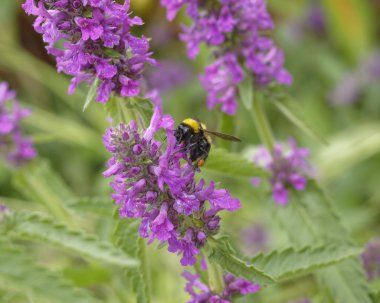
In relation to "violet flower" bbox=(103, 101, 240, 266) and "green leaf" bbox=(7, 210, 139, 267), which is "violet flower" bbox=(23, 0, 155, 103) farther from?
"green leaf" bbox=(7, 210, 139, 267)

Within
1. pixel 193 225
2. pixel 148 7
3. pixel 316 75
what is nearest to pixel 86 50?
pixel 193 225

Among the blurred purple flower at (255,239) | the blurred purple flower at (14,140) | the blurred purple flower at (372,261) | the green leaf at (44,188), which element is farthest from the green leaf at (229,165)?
the blurred purple flower at (255,239)

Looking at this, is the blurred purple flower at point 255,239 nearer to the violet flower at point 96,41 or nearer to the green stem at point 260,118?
the green stem at point 260,118

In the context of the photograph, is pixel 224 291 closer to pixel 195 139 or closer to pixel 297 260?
pixel 297 260

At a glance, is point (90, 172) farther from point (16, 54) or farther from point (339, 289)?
point (339, 289)

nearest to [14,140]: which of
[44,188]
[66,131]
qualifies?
[44,188]

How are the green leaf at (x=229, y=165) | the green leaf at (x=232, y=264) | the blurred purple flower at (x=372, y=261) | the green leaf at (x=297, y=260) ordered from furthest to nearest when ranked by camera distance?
the blurred purple flower at (x=372, y=261) → the green leaf at (x=229, y=165) → the green leaf at (x=297, y=260) → the green leaf at (x=232, y=264)
